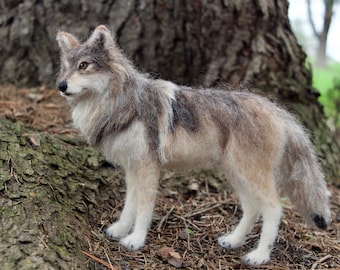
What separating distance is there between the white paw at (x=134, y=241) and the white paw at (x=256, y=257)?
2.28 ft

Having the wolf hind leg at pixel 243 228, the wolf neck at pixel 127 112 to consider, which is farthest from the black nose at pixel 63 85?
the wolf hind leg at pixel 243 228

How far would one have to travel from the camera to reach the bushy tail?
124 inches

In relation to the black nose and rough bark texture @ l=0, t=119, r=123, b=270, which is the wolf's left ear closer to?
the black nose

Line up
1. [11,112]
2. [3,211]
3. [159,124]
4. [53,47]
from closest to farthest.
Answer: [3,211] → [159,124] → [11,112] → [53,47]

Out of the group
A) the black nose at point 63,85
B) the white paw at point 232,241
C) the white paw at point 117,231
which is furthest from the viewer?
the white paw at point 232,241

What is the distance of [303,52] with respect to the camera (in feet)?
15.7

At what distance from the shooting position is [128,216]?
3160 mm

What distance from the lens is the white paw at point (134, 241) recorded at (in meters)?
2.97

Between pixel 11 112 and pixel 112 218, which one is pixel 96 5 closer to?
pixel 11 112

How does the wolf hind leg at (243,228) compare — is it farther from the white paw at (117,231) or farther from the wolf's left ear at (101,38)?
the wolf's left ear at (101,38)

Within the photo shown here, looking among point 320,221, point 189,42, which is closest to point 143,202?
Result: point 320,221

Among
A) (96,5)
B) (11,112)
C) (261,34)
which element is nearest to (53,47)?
(96,5)

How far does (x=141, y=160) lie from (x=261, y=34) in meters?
2.25

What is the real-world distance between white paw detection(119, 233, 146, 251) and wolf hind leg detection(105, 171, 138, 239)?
12 cm
